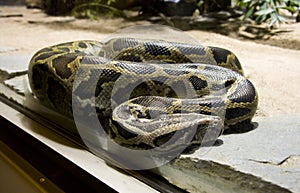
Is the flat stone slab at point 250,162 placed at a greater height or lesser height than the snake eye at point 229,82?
lesser

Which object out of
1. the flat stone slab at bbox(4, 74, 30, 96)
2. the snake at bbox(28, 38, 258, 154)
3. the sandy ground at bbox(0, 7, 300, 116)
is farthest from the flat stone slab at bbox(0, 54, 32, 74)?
the snake at bbox(28, 38, 258, 154)

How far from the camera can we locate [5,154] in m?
1.73

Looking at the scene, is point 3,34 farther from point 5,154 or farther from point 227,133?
point 227,133

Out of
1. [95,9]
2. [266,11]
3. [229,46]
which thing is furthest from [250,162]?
[95,9]

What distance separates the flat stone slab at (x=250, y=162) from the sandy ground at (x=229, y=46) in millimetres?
280

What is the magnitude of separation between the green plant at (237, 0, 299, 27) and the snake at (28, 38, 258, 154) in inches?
65.1

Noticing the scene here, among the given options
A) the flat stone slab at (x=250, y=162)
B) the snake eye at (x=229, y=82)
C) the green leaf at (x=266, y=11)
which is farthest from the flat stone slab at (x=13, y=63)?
the green leaf at (x=266, y=11)

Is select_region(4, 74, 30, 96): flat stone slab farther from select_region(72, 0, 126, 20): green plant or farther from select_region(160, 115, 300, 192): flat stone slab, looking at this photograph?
select_region(72, 0, 126, 20): green plant

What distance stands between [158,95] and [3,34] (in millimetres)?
2565

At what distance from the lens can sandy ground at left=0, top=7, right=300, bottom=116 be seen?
1.74m

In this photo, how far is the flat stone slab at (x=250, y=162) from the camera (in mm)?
971

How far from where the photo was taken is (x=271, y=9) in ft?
10.9

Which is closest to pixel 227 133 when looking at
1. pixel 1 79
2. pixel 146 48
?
pixel 146 48

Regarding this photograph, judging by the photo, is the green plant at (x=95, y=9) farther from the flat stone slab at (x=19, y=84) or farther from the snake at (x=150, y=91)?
the snake at (x=150, y=91)
